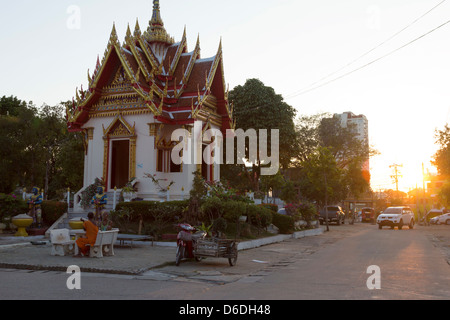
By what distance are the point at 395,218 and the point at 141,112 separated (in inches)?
923

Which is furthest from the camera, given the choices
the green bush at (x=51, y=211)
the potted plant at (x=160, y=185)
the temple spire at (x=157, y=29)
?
the temple spire at (x=157, y=29)

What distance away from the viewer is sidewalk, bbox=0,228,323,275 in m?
10.2

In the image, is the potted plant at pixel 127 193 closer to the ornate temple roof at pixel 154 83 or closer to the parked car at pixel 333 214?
the ornate temple roof at pixel 154 83

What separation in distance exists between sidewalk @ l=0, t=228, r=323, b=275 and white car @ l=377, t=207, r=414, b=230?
873 inches

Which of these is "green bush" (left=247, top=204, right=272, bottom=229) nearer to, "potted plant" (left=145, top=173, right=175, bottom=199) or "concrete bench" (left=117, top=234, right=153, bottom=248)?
"potted plant" (left=145, top=173, right=175, bottom=199)

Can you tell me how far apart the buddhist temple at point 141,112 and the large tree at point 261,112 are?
830 centimetres

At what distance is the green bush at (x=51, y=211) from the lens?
18938 millimetres

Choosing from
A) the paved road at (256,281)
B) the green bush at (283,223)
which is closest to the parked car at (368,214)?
the green bush at (283,223)

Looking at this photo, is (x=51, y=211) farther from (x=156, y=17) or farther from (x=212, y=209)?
(x=156, y=17)

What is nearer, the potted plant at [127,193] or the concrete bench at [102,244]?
the concrete bench at [102,244]

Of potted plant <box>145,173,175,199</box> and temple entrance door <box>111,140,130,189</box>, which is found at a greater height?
temple entrance door <box>111,140,130,189</box>

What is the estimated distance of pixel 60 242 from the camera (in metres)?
12.1

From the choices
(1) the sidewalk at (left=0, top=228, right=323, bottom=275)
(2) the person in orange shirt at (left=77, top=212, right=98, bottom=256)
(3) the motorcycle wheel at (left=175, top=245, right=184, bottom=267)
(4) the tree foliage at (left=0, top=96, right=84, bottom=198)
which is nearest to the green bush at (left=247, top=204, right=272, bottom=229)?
(1) the sidewalk at (left=0, top=228, right=323, bottom=275)
